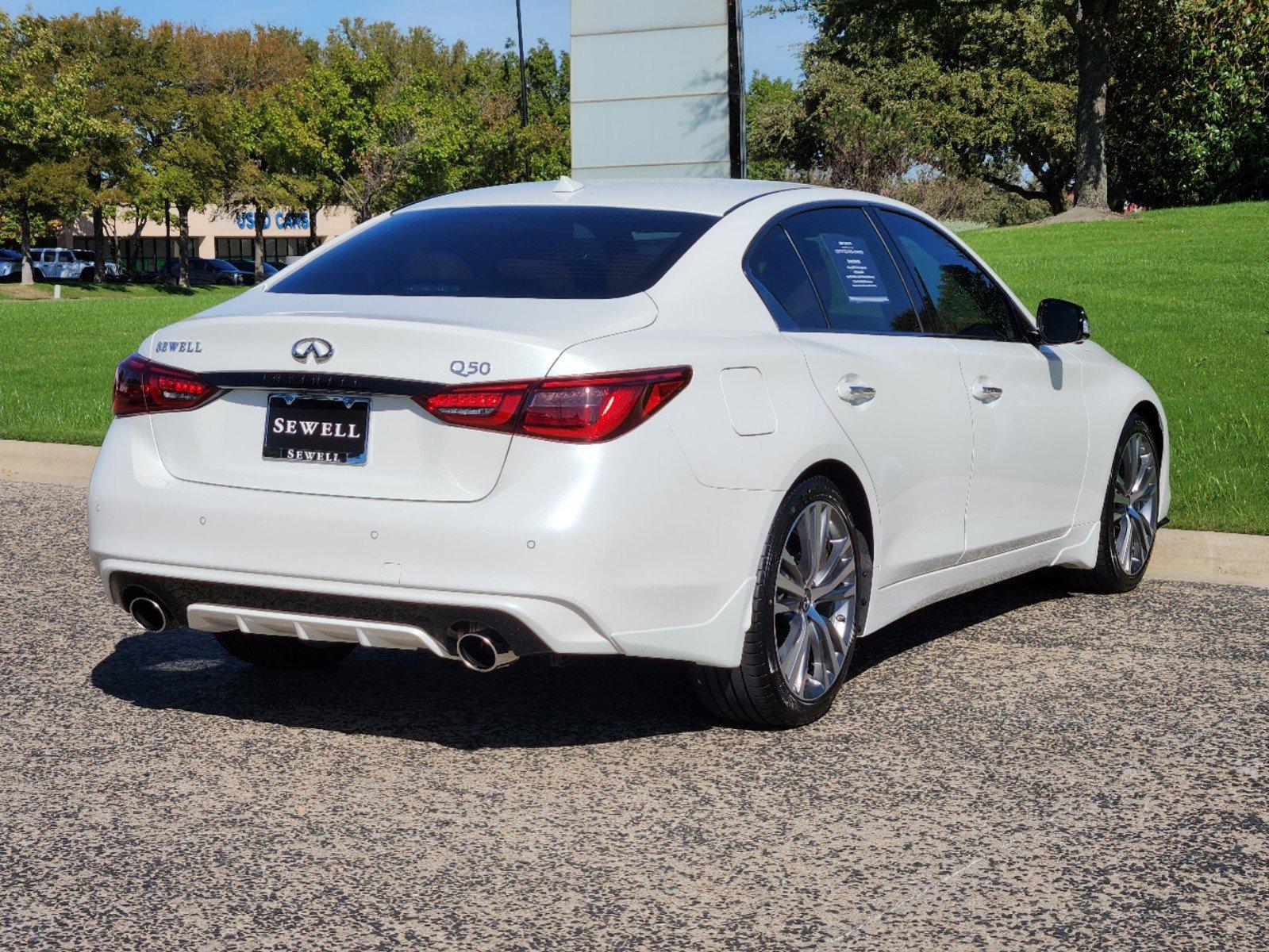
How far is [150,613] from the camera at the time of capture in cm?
470

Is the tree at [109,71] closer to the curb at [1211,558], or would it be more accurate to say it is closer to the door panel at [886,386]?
the curb at [1211,558]

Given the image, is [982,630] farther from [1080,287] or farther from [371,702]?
[1080,287]

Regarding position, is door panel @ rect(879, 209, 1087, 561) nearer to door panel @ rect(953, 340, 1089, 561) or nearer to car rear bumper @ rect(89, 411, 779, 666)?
door panel @ rect(953, 340, 1089, 561)

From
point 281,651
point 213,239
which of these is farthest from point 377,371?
point 213,239

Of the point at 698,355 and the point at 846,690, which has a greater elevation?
the point at 698,355

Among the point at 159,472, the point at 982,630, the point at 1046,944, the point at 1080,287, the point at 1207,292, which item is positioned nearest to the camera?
the point at 1046,944

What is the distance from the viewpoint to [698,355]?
4465 mm

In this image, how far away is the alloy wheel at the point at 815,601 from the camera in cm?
485

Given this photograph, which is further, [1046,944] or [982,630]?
[982,630]

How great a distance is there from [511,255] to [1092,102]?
3360cm

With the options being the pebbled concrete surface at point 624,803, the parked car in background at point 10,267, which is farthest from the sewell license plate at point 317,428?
the parked car in background at point 10,267

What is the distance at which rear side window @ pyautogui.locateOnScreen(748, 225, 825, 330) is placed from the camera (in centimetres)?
503

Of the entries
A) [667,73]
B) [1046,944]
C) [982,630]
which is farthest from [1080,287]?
[1046,944]

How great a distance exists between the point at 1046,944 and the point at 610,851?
3.54 ft
